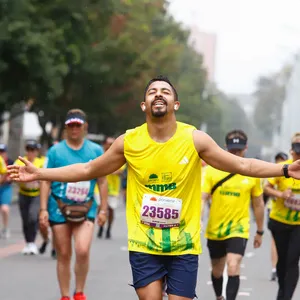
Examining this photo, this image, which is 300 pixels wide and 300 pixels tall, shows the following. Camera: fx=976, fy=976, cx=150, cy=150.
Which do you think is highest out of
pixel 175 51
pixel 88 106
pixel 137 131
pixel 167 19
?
pixel 167 19

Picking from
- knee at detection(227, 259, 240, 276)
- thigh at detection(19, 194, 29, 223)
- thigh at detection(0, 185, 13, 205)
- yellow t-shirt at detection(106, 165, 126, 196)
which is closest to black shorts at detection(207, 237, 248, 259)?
knee at detection(227, 259, 240, 276)

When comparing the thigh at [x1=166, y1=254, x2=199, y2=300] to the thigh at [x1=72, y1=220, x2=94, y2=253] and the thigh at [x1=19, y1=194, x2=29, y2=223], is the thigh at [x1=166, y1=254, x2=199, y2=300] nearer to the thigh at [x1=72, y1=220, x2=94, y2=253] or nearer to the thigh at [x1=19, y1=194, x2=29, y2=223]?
the thigh at [x1=72, y1=220, x2=94, y2=253]

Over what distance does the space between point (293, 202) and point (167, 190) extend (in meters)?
3.77

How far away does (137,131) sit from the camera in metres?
6.91

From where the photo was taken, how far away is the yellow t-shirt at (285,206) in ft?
33.7

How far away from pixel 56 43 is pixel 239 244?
21021mm

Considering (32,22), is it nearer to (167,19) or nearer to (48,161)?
(48,161)

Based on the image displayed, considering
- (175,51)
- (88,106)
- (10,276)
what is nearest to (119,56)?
(88,106)

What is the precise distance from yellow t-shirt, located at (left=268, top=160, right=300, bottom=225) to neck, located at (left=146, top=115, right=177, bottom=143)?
363 centimetres

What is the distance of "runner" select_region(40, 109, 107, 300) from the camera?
9828 millimetres

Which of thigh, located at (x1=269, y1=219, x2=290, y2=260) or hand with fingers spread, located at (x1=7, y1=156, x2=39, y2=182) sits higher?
hand with fingers spread, located at (x1=7, y1=156, x2=39, y2=182)

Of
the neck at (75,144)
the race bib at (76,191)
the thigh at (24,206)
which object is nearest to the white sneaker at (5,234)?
the thigh at (24,206)

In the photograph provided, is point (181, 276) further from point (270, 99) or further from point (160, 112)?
point (270, 99)

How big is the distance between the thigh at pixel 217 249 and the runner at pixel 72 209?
117cm
